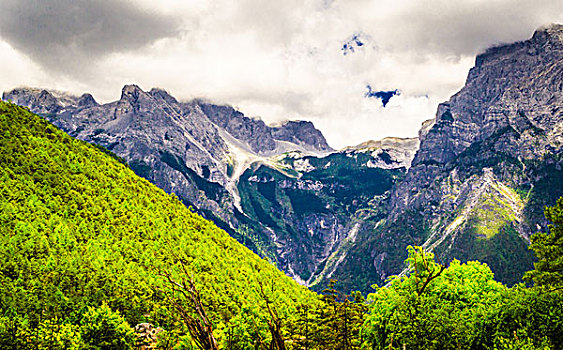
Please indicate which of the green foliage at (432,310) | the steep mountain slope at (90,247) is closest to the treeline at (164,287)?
the green foliage at (432,310)

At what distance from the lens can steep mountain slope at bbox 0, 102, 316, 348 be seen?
66.9m

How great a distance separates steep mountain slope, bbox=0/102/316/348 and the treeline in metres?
0.36

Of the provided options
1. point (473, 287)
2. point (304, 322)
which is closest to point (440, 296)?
point (473, 287)

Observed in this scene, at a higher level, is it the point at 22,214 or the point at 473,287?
the point at 22,214

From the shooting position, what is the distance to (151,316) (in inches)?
3086

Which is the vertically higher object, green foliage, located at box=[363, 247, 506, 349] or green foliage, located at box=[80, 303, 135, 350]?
green foliage, located at box=[80, 303, 135, 350]

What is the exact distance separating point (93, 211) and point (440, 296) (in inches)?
3912

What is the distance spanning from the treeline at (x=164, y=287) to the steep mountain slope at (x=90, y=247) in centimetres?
36

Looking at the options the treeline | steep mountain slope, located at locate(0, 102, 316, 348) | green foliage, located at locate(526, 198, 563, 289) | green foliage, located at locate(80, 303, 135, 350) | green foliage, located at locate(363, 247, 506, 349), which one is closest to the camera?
green foliage, located at locate(363, 247, 506, 349)

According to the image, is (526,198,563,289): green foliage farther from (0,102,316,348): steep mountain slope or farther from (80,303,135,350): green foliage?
(80,303,135,350): green foliage

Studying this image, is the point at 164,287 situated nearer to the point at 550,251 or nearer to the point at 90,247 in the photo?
the point at 550,251

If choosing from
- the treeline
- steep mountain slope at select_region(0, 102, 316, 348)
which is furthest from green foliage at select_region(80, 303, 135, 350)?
steep mountain slope at select_region(0, 102, 316, 348)

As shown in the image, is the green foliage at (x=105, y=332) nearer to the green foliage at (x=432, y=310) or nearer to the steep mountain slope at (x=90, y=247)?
the steep mountain slope at (x=90, y=247)

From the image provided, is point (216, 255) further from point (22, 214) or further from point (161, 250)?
point (22, 214)
